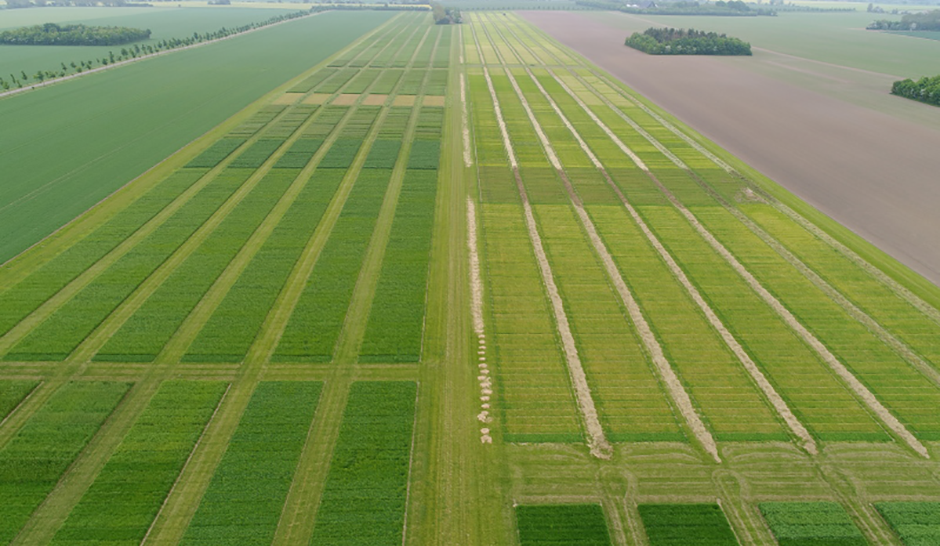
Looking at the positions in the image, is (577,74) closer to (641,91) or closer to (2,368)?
A: (641,91)

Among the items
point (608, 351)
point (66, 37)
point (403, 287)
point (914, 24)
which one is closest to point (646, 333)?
point (608, 351)

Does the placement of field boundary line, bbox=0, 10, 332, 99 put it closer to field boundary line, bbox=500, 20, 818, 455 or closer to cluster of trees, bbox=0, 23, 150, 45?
cluster of trees, bbox=0, 23, 150, 45

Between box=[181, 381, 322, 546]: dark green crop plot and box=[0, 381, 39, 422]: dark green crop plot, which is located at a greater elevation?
box=[0, 381, 39, 422]: dark green crop plot

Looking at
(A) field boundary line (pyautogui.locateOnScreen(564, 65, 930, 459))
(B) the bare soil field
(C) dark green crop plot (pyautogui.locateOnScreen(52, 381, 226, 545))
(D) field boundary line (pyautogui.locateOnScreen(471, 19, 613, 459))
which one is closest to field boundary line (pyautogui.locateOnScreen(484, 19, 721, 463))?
(D) field boundary line (pyautogui.locateOnScreen(471, 19, 613, 459))

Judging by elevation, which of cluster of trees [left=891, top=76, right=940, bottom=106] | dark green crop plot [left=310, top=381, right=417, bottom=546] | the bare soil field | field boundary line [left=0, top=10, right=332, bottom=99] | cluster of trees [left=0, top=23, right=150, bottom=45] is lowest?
dark green crop plot [left=310, top=381, right=417, bottom=546]

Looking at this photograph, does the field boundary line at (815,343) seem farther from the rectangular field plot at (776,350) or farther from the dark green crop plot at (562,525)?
the dark green crop plot at (562,525)

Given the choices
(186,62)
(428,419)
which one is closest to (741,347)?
(428,419)
